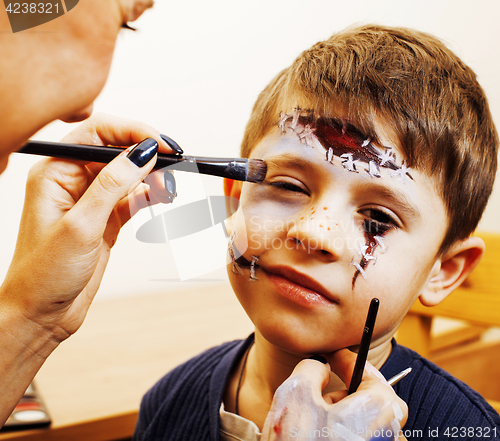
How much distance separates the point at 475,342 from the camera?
136cm

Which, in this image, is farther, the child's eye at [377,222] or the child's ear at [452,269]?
the child's ear at [452,269]

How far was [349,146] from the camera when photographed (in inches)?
21.5

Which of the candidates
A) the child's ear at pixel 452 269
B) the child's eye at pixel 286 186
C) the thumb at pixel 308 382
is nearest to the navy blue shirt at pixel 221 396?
the child's ear at pixel 452 269

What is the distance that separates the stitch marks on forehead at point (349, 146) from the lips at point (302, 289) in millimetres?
145

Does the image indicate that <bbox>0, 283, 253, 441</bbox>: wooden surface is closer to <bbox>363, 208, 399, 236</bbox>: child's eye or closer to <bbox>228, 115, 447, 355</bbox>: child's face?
<bbox>228, 115, 447, 355</bbox>: child's face

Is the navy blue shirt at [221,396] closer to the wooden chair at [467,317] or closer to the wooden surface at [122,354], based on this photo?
the wooden surface at [122,354]

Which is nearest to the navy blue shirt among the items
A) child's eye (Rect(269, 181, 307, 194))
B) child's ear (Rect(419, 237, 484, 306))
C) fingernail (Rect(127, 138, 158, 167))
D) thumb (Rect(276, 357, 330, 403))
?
child's ear (Rect(419, 237, 484, 306))

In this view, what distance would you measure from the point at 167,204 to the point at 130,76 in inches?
15.3

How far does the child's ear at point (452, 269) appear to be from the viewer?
0.65m

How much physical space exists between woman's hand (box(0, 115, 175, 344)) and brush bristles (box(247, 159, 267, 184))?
0.35 ft

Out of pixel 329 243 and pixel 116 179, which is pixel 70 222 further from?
pixel 329 243

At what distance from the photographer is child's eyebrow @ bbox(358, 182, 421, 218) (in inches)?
21.2

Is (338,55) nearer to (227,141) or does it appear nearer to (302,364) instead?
(227,141)

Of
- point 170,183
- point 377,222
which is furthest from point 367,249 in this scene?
point 170,183
